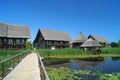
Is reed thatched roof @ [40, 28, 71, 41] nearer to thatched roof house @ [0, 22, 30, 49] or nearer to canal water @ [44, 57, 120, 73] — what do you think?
thatched roof house @ [0, 22, 30, 49]

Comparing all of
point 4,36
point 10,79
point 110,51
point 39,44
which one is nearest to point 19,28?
point 4,36

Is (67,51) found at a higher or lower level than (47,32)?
lower

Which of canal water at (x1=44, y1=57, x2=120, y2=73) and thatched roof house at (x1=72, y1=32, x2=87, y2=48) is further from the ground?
thatched roof house at (x1=72, y1=32, x2=87, y2=48)

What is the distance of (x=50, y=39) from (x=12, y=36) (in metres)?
13.0

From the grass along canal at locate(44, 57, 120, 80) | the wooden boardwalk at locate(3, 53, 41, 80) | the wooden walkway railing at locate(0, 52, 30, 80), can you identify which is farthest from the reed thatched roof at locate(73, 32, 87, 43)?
the wooden walkway railing at locate(0, 52, 30, 80)

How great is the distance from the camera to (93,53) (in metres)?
55.3

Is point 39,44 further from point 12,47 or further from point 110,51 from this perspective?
point 110,51

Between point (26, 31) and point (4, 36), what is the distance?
813 centimetres

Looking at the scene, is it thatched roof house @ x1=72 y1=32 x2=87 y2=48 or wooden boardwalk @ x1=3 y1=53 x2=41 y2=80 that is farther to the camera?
thatched roof house @ x1=72 y1=32 x2=87 y2=48

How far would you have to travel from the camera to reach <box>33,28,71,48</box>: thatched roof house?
215ft

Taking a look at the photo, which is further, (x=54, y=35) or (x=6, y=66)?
(x=54, y=35)

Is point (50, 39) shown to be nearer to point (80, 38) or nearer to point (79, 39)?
point (79, 39)

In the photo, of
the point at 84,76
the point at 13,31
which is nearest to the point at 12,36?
the point at 13,31

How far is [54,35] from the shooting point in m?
68.8
